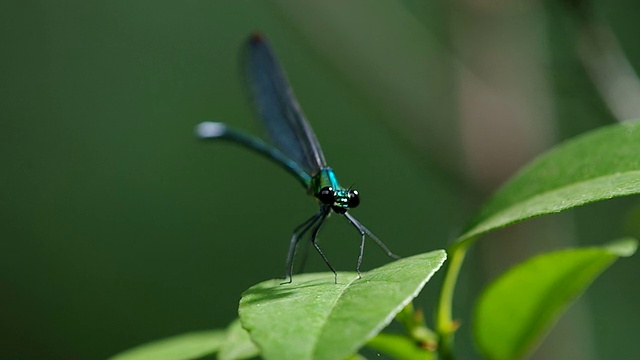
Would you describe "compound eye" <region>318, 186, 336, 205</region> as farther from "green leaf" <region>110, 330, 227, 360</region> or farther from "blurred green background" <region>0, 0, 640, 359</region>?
"blurred green background" <region>0, 0, 640, 359</region>

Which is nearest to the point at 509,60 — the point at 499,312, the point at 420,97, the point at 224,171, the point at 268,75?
the point at 420,97

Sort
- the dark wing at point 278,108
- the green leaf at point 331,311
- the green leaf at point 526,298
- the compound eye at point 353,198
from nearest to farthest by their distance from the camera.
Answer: the green leaf at point 331,311, the green leaf at point 526,298, the compound eye at point 353,198, the dark wing at point 278,108

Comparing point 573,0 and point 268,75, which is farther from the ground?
point 573,0

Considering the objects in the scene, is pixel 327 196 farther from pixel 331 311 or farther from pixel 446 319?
pixel 331 311

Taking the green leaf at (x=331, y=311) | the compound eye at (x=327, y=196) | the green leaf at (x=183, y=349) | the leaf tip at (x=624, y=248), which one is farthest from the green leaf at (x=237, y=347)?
the leaf tip at (x=624, y=248)

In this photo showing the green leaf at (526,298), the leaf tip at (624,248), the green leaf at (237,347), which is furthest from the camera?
the green leaf at (526,298)

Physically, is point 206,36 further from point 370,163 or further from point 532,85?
point 532,85

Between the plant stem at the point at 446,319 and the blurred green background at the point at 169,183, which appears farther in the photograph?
the blurred green background at the point at 169,183

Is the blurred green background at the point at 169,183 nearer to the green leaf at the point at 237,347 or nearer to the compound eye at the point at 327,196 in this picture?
the compound eye at the point at 327,196
